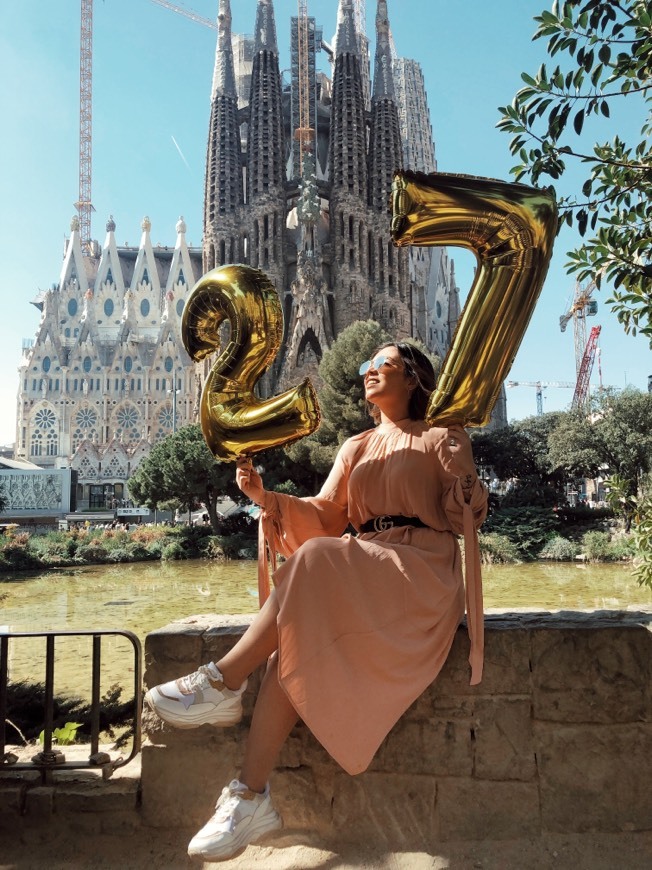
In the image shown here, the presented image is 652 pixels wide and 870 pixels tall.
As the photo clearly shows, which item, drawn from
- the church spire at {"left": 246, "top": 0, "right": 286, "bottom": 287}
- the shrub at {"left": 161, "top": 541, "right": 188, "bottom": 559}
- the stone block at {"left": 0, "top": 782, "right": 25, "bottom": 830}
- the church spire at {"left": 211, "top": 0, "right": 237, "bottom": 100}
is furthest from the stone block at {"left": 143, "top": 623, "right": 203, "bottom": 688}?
the church spire at {"left": 211, "top": 0, "right": 237, "bottom": 100}

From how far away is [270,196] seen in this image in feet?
131

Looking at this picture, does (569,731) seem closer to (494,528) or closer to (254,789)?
(254,789)

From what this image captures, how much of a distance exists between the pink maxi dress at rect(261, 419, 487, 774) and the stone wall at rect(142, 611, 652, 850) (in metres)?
0.20

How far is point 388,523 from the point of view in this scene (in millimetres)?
2316

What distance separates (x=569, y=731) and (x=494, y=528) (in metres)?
21.5

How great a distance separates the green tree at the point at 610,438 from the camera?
25.1 metres

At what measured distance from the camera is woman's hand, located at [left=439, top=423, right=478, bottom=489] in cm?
223

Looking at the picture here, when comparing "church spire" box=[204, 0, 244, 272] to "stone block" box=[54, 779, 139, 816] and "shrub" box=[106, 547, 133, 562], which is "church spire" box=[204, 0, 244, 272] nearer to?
"shrub" box=[106, 547, 133, 562]

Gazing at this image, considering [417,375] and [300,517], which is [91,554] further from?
[417,375]

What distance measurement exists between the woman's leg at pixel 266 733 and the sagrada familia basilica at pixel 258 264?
24.5m

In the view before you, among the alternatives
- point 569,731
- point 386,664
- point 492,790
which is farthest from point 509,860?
point 386,664

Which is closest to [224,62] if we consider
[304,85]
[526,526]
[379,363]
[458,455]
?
[304,85]

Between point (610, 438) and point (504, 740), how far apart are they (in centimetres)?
2604

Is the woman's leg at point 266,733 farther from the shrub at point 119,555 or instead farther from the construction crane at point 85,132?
the construction crane at point 85,132
